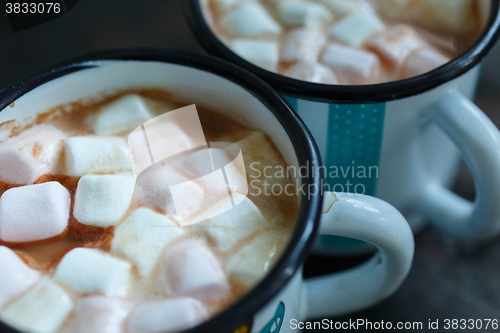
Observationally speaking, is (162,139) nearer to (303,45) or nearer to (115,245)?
(115,245)

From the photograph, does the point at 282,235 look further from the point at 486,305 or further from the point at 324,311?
the point at 486,305

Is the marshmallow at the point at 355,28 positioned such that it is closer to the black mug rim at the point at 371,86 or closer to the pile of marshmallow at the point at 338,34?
the pile of marshmallow at the point at 338,34

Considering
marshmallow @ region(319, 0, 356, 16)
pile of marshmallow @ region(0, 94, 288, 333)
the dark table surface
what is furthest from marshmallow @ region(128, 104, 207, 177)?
marshmallow @ region(319, 0, 356, 16)

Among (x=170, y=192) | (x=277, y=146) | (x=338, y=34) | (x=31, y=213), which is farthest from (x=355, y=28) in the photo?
(x=31, y=213)

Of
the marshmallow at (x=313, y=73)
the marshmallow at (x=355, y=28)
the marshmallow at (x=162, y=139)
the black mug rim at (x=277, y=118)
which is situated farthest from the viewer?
the marshmallow at (x=355, y=28)

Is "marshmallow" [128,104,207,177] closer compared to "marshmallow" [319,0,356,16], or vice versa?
"marshmallow" [128,104,207,177]

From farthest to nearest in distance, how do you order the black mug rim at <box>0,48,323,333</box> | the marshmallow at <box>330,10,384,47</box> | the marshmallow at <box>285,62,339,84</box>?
the marshmallow at <box>330,10,384,47</box>
the marshmallow at <box>285,62,339,84</box>
the black mug rim at <box>0,48,323,333</box>

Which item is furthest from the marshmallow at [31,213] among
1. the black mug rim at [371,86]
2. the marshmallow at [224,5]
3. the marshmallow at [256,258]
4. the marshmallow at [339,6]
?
the marshmallow at [339,6]

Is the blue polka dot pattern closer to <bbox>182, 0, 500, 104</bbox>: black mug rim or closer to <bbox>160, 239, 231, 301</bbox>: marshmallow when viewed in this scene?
<bbox>182, 0, 500, 104</bbox>: black mug rim
